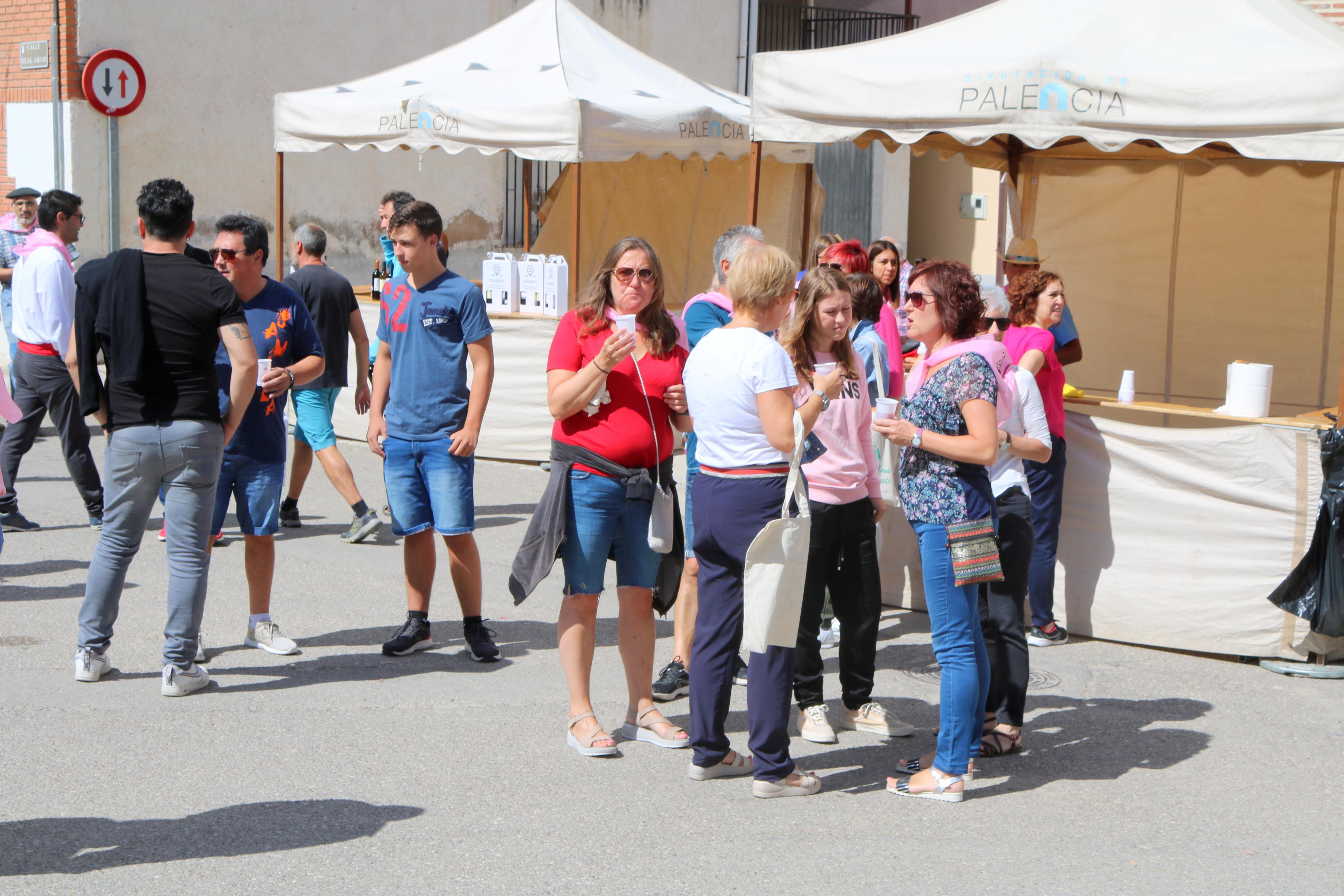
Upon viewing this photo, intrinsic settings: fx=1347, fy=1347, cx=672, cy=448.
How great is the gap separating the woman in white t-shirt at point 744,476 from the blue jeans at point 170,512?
1.96 meters

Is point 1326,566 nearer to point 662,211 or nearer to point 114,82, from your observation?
point 662,211

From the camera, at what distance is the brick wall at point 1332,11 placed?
31.1 feet

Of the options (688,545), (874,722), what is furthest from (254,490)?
(874,722)

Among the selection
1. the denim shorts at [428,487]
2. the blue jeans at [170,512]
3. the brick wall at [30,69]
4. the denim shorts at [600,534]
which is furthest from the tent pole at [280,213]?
the denim shorts at [600,534]

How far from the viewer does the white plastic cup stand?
704 cm

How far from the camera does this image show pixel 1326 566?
571cm

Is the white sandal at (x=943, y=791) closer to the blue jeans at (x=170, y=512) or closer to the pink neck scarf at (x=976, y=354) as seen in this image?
the pink neck scarf at (x=976, y=354)

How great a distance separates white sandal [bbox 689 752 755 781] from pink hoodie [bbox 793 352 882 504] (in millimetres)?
931

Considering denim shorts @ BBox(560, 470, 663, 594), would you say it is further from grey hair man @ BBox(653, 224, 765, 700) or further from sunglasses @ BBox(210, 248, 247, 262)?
sunglasses @ BBox(210, 248, 247, 262)

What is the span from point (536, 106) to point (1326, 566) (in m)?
6.07

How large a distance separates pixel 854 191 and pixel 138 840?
18.9 m

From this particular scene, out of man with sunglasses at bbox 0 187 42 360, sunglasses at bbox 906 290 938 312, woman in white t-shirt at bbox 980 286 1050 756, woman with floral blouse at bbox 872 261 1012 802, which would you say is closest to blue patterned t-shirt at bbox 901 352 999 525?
woman with floral blouse at bbox 872 261 1012 802

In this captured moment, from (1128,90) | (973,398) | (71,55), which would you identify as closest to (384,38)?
(71,55)

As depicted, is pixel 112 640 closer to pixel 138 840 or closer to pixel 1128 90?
pixel 138 840
